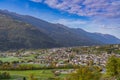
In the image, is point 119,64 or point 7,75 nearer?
point 119,64

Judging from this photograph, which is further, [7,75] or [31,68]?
[31,68]

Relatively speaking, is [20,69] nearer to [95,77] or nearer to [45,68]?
[45,68]

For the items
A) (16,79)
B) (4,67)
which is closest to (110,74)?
(16,79)

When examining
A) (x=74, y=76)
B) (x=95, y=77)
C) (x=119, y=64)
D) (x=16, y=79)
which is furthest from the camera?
(x=16, y=79)

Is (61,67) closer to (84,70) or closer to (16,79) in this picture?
(16,79)

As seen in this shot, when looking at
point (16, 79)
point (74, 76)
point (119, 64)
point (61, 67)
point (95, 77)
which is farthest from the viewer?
point (61, 67)

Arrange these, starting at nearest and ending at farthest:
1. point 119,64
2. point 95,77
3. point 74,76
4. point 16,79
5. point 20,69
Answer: point 74,76 < point 95,77 < point 119,64 < point 16,79 < point 20,69

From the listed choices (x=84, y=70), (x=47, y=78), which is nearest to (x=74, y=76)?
(x=84, y=70)

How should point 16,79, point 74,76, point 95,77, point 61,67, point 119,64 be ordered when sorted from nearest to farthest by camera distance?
point 74,76, point 95,77, point 119,64, point 16,79, point 61,67
